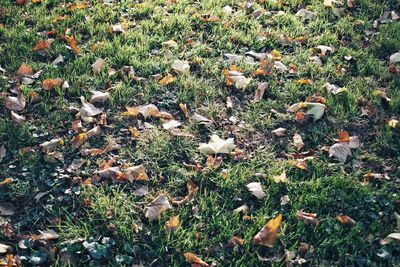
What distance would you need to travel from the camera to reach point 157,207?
2689 millimetres

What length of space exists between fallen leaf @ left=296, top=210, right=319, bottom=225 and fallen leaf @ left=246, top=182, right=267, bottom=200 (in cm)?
23

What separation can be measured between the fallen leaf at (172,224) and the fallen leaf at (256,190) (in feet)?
1.61

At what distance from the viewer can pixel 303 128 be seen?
3275mm

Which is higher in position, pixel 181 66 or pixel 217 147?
pixel 181 66

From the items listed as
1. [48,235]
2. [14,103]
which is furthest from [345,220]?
[14,103]

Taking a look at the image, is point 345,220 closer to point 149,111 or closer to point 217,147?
point 217,147

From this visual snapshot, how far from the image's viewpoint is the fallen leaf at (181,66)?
370 cm

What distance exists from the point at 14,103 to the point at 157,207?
1356 mm

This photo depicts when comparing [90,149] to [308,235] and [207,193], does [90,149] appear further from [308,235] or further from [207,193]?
[308,235]

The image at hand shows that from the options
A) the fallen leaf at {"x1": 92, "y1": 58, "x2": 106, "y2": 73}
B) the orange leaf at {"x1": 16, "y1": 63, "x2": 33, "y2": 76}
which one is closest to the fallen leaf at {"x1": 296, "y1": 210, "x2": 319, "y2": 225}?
the fallen leaf at {"x1": 92, "y1": 58, "x2": 106, "y2": 73}

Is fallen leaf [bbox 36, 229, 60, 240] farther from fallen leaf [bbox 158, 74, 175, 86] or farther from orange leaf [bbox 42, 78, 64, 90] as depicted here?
fallen leaf [bbox 158, 74, 175, 86]

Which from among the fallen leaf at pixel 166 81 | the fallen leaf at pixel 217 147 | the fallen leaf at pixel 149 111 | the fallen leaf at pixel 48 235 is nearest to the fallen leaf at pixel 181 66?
the fallen leaf at pixel 166 81

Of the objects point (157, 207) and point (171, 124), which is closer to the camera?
point (157, 207)

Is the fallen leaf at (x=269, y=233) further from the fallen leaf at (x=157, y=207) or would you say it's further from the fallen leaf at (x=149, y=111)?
the fallen leaf at (x=149, y=111)
